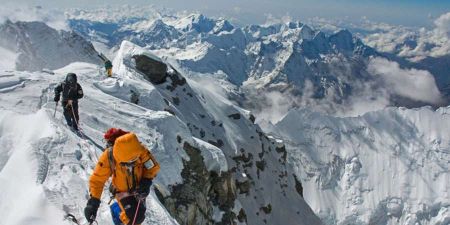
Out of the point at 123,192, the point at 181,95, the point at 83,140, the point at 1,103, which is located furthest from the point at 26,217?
the point at 181,95

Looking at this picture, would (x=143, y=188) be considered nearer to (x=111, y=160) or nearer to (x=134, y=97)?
(x=111, y=160)

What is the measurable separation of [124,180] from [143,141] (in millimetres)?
21517

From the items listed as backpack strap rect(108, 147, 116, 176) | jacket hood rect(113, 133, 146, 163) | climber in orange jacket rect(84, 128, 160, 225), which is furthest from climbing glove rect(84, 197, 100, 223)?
jacket hood rect(113, 133, 146, 163)

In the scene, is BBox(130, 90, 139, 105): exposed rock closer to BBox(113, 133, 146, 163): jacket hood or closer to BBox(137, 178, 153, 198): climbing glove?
BBox(137, 178, 153, 198): climbing glove

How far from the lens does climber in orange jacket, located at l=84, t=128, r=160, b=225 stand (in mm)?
11828

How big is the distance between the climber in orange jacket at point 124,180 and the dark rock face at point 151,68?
57.2 m

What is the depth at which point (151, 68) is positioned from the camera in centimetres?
→ 7006

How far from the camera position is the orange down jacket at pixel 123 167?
11352 mm

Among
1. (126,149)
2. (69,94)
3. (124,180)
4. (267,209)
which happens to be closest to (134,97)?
(69,94)

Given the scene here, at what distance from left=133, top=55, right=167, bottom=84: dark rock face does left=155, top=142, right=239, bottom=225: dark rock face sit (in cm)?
2970

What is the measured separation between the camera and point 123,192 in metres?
12.2

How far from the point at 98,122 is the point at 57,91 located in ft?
25.0

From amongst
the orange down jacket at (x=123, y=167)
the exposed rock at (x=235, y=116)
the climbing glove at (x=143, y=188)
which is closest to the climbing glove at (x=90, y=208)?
the orange down jacket at (x=123, y=167)

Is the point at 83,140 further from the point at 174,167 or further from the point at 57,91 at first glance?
the point at 174,167
